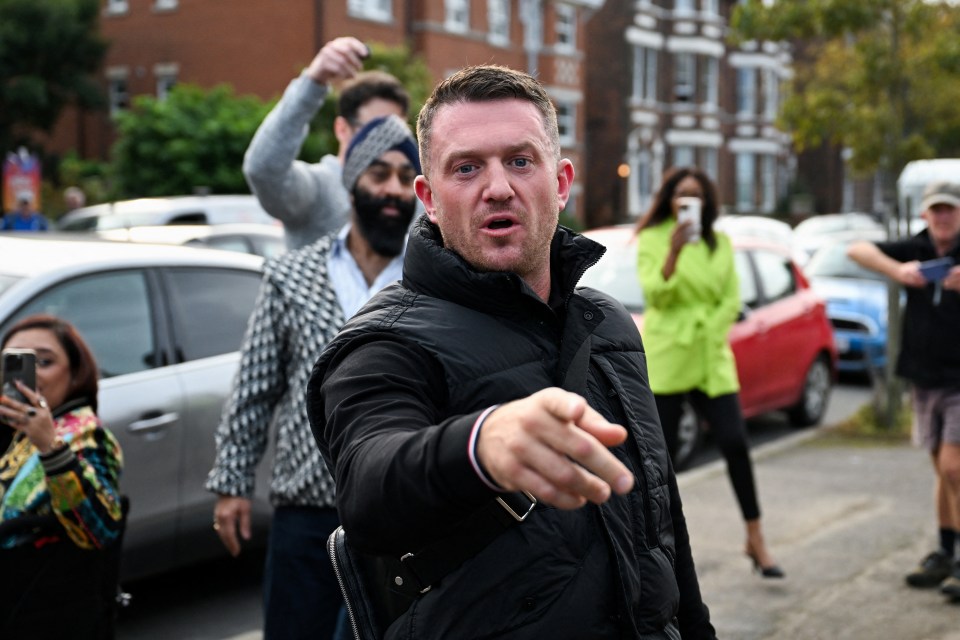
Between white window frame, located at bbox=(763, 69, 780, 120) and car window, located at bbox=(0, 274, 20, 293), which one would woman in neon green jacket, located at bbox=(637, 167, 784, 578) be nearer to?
car window, located at bbox=(0, 274, 20, 293)

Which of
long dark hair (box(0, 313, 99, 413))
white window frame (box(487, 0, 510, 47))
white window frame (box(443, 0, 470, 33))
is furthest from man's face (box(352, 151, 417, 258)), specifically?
white window frame (box(487, 0, 510, 47))

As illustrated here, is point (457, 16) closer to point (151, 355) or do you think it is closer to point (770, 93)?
point (770, 93)

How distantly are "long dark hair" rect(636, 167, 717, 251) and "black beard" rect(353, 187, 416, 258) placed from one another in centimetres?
297

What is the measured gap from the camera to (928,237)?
6.55 m

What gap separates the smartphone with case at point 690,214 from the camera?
20.7ft

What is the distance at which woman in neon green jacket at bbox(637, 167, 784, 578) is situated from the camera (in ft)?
20.7

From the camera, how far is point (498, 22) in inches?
1417

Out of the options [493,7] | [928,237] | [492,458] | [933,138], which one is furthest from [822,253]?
[493,7]

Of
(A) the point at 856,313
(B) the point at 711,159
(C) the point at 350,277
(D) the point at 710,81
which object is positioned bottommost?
(A) the point at 856,313

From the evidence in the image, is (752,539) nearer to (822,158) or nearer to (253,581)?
(253,581)

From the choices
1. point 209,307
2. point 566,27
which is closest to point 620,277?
point 209,307

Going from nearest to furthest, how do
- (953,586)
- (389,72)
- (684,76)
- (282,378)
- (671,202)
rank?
(282,378)
(953,586)
(671,202)
(389,72)
(684,76)

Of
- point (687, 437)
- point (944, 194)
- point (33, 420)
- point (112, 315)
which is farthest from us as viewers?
point (687, 437)

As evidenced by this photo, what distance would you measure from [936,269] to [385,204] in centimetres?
348
